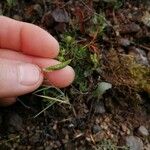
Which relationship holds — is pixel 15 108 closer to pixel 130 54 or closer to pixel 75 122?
pixel 75 122

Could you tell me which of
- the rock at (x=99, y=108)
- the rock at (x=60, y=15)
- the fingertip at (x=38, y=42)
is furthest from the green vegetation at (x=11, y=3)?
the rock at (x=99, y=108)

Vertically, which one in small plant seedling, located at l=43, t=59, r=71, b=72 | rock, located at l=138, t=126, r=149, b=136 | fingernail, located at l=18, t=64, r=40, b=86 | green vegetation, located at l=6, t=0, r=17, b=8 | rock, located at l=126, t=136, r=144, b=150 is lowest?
rock, located at l=126, t=136, r=144, b=150

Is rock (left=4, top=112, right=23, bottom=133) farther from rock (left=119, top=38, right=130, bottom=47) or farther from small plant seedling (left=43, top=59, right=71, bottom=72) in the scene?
rock (left=119, top=38, right=130, bottom=47)

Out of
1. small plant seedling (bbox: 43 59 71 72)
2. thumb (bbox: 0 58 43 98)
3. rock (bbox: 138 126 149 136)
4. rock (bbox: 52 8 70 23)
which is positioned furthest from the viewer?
rock (bbox: 52 8 70 23)

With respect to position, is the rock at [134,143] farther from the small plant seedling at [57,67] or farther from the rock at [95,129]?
the small plant seedling at [57,67]

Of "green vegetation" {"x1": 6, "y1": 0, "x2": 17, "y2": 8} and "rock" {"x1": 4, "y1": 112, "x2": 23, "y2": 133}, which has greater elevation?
"green vegetation" {"x1": 6, "y1": 0, "x2": 17, "y2": 8}

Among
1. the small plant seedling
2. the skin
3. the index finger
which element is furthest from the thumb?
the index finger

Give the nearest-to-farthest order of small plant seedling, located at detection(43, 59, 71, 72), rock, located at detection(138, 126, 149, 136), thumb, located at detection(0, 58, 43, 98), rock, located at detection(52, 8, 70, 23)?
1. thumb, located at detection(0, 58, 43, 98)
2. small plant seedling, located at detection(43, 59, 71, 72)
3. rock, located at detection(138, 126, 149, 136)
4. rock, located at detection(52, 8, 70, 23)
